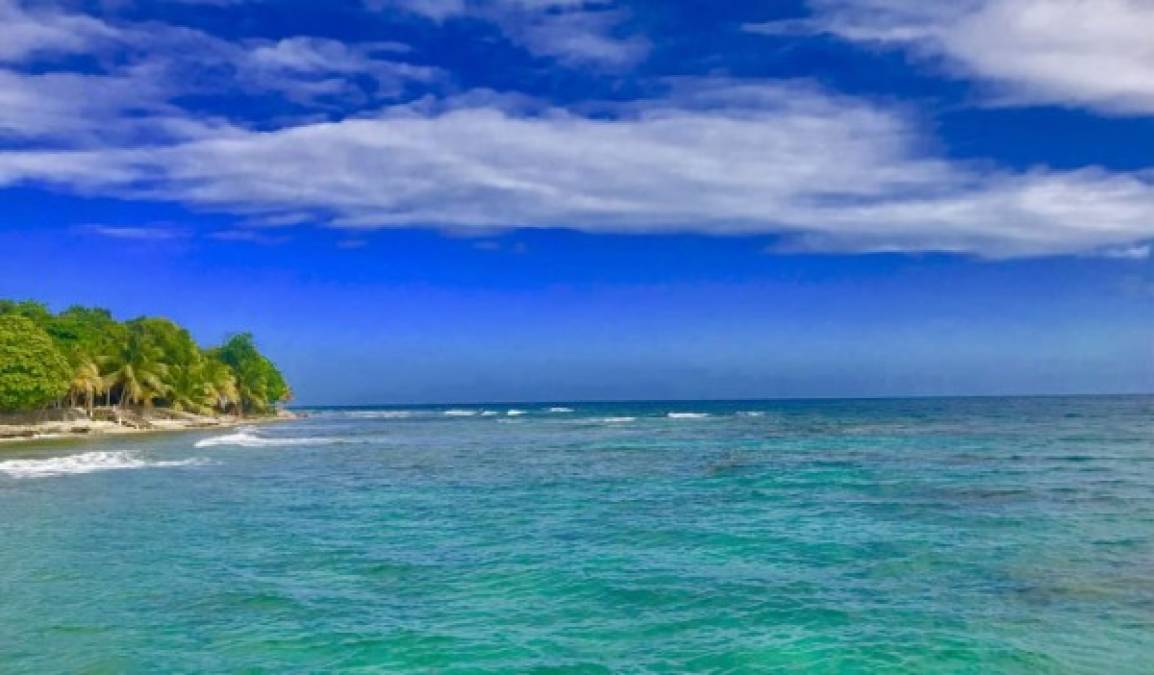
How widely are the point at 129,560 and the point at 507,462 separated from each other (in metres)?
22.3

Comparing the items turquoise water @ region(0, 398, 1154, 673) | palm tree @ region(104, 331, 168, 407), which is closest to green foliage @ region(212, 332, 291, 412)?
palm tree @ region(104, 331, 168, 407)

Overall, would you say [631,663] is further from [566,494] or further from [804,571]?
[566,494]

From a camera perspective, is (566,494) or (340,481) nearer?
(566,494)

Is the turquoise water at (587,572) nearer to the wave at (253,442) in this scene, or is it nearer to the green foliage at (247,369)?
the wave at (253,442)

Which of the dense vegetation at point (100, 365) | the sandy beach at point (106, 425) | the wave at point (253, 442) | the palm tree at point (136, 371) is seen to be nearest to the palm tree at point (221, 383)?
the dense vegetation at point (100, 365)

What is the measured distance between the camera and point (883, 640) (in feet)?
35.1

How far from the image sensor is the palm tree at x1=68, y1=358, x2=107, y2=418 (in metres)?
66.2

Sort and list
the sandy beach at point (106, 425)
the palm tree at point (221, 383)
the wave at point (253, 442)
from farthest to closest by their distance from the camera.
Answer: the palm tree at point (221, 383)
the sandy beach at point (106, 425)
the wave at point (253, 442)

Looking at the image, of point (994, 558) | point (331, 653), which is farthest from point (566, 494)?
point (331, 653)

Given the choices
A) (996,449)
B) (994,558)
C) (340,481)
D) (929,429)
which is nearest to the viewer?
(994,558)

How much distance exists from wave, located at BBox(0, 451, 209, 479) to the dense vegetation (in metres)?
20.1

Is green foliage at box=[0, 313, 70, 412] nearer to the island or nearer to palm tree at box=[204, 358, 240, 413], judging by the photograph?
the island

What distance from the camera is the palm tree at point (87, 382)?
217 ft

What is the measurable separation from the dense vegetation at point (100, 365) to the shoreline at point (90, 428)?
1.49 m
